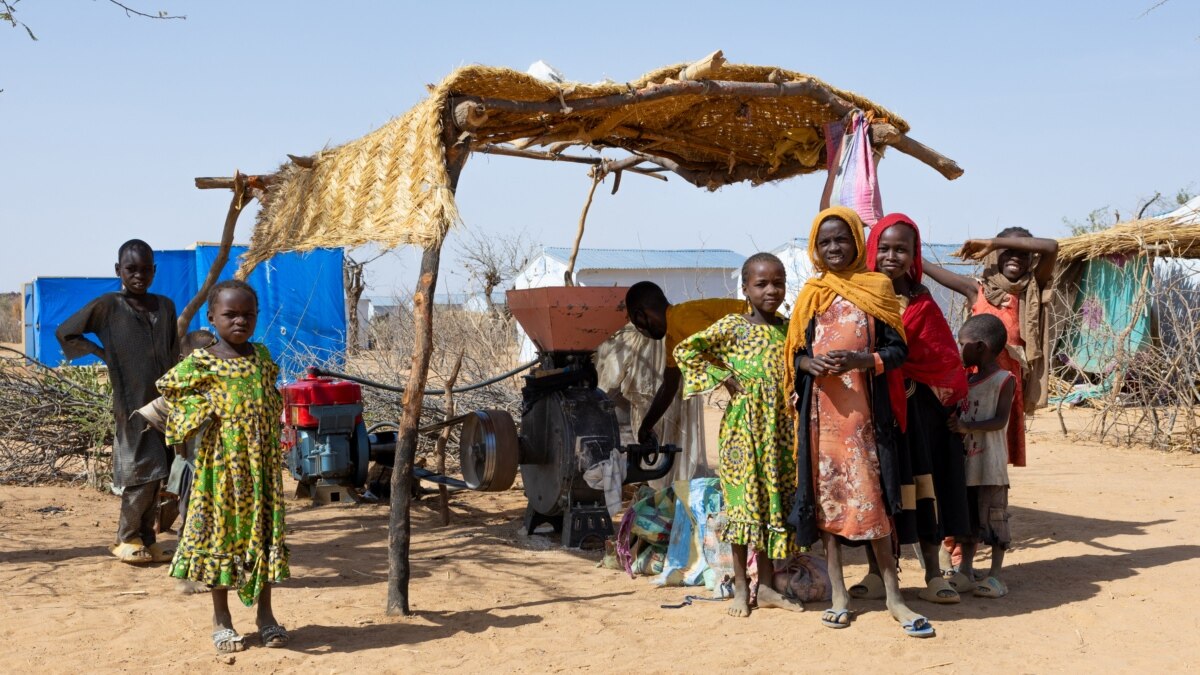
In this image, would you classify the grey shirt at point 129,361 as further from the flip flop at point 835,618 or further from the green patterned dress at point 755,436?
the flip flop at point 835,618

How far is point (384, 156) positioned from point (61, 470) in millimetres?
5096

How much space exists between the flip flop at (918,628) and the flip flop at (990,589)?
0.69 m

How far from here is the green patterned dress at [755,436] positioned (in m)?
4.36

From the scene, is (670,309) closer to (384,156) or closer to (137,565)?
(384,156)

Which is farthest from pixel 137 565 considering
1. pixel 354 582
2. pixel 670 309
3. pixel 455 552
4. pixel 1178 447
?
pixel 1178 447

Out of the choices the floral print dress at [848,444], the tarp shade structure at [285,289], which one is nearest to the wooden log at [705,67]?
the floral print dress at [848,444]

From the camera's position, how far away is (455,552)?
5949mm

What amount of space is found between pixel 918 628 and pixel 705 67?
2.84 m

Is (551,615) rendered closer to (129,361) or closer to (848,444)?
(848,444)

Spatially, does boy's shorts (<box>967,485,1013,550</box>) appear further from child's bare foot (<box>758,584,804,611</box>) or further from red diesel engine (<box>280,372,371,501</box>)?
red diesel engine (<box>280,372,371,501</box>)

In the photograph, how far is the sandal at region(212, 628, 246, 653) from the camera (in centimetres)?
400

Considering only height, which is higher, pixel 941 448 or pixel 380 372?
pixel 380 372

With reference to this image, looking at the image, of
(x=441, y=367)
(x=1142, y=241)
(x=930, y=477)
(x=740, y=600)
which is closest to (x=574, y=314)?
(x=740, y=600)

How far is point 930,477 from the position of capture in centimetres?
437
